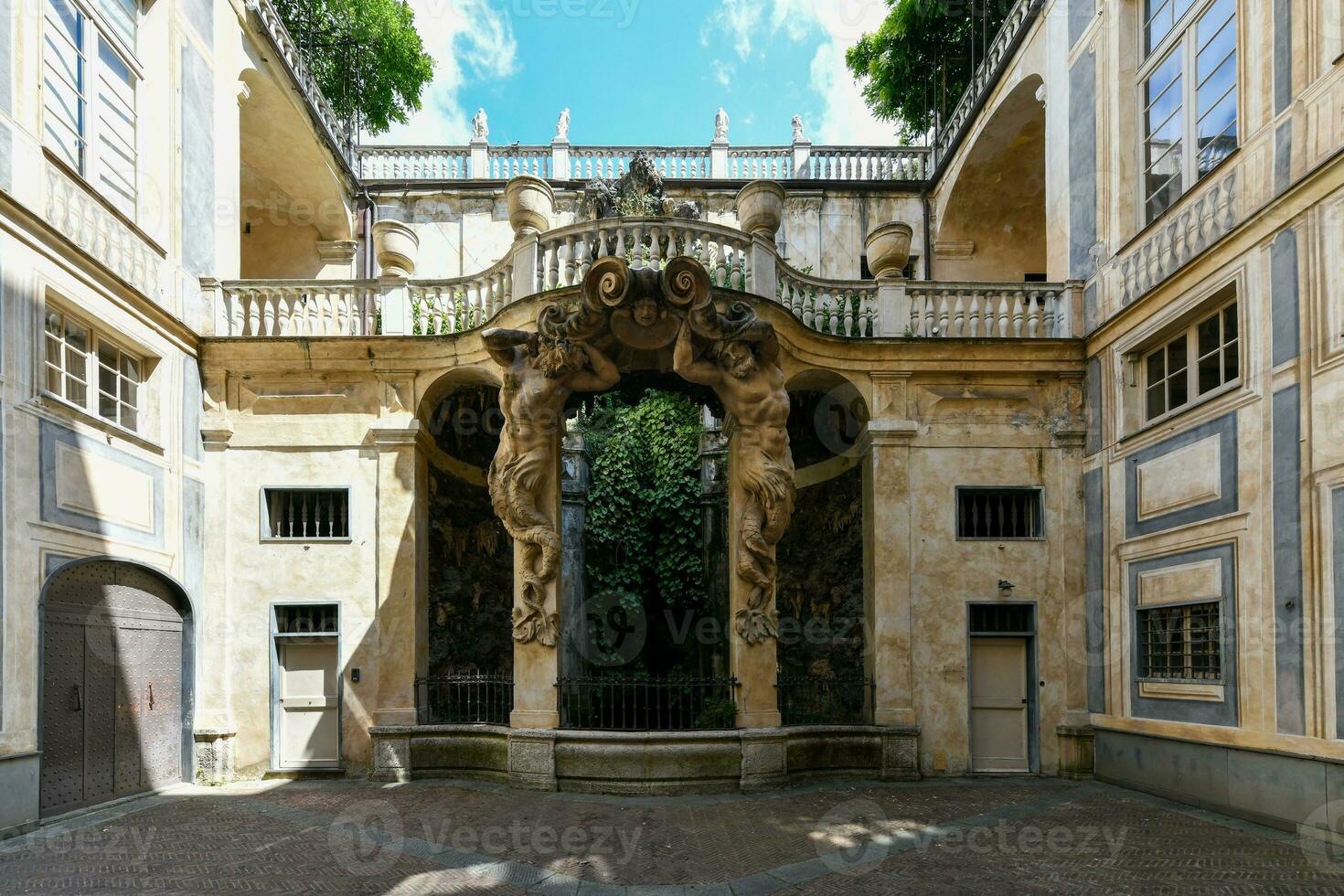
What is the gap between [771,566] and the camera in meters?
11.5

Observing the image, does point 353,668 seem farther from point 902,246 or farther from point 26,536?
point 902,246

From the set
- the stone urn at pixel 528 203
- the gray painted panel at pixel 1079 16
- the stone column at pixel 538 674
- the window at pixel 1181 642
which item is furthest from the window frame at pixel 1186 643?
the stone urn at pixel 528 203

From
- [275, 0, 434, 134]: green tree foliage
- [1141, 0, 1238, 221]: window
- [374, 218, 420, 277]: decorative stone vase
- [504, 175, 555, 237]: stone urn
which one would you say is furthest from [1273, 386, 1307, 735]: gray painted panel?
[275, 0, 434, 134]: green tree foliage

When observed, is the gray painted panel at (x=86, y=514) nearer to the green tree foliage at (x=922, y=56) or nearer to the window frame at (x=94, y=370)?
the window frame at (x=94, y=370)

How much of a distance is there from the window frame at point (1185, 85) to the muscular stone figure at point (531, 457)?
744cm

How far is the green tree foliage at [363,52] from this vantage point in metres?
19.8

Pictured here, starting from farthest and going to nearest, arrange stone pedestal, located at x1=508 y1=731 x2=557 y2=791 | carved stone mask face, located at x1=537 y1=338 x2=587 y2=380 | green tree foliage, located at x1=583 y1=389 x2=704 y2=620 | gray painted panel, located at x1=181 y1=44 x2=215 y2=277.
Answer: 1. green tree foliage, located at x1=583 y1=389 x2=704 y2=620
2. gray painted panel, located at x1=181 y1=44 x2=215 y2=277
3. carved stone mask face, located at x1=537 y1=338 x2=587 y2=380
4. stone pedestal, located at x1=508 y1=731 x2=557 y2=791

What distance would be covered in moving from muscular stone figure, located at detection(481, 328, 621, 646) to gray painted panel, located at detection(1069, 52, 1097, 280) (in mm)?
7123

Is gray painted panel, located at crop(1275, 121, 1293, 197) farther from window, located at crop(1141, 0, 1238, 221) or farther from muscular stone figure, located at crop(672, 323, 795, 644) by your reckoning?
muscular stone figure, located at crop(672, 323, 795, 644)

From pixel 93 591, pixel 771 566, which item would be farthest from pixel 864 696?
pixel 93 591

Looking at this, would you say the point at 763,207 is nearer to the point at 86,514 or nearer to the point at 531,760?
the point at 531,760

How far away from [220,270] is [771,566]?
921cm

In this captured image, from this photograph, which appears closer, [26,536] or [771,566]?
[26,536]

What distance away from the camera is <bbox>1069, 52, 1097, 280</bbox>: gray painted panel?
1248 centimetres
